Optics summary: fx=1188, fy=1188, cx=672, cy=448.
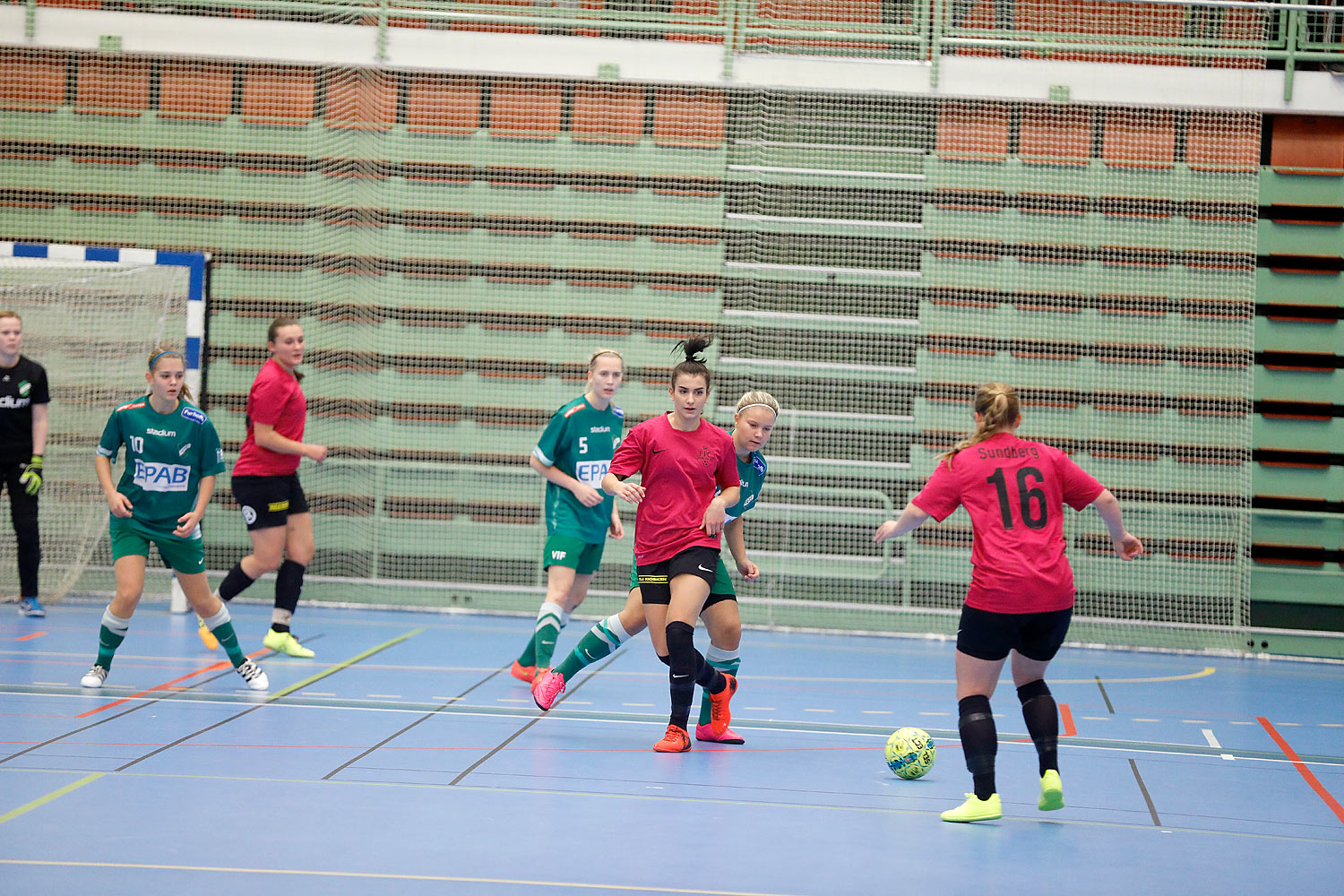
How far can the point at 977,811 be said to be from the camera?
168 inches

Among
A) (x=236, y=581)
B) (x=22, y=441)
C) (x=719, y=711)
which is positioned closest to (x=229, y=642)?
(x=236, y=581)

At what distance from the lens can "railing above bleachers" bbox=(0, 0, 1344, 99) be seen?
34.5 ft

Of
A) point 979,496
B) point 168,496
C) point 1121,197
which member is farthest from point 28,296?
point 1121,197

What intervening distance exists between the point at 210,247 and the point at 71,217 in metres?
1.33

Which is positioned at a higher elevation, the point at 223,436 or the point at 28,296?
the point at 28,296

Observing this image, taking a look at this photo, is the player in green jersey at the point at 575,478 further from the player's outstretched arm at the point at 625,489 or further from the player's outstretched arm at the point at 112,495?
the player's outstretched arm at the point at 112,495

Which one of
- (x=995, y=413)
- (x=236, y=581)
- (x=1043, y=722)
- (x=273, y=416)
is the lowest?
(x=236, y=581)

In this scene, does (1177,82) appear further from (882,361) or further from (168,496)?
(168,496)

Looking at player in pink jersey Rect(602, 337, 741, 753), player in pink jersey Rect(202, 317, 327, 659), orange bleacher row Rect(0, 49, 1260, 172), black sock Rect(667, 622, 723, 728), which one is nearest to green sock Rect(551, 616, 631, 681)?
player in pink jersey Rect(602, 337, 741, 753)

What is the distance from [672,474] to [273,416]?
10.8 feet

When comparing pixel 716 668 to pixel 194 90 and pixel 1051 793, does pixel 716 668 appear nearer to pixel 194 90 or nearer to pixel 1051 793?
pixel 1051 793

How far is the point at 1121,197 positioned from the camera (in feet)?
34.7

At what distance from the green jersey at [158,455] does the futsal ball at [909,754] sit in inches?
143

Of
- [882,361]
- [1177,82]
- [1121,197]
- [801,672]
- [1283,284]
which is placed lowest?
[801,672]
